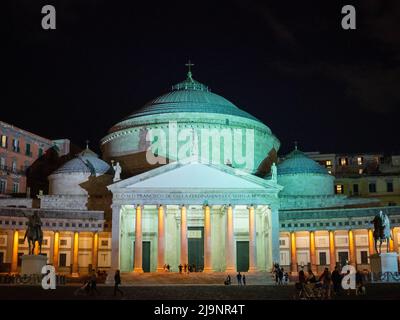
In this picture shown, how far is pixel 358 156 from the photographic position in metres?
104

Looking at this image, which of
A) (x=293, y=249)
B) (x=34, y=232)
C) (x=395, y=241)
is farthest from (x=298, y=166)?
(x=34, y=232)

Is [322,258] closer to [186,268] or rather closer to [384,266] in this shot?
[186,268]

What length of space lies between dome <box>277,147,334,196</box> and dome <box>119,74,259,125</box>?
24.9ft

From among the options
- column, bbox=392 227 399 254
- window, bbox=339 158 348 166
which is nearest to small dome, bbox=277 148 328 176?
column, bbox=392 227 399 254

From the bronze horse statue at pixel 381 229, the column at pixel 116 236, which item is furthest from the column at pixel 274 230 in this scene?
the column at pixel 116 236

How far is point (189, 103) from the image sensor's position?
→ 74.7 metres

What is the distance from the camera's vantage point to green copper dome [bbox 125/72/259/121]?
73506mm

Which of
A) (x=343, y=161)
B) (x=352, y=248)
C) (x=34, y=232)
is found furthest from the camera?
(x=343, y=161)

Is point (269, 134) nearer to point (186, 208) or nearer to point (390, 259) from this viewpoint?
point (186, 208)

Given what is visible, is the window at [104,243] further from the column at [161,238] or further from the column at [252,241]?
the column at [252,241]

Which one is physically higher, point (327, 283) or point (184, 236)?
point (184, 236)

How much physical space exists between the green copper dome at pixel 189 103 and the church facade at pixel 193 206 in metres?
0.18

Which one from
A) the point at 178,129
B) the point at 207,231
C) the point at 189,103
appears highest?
the point at 189,103
